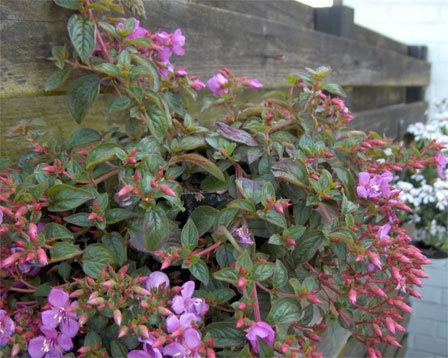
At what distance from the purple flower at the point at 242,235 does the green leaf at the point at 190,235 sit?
0.20ft

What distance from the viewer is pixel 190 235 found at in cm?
78

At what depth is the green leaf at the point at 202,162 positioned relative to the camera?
851 millimetres

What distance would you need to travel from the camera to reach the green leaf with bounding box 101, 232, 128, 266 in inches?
30.8

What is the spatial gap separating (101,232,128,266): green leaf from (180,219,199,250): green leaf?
0.09 m

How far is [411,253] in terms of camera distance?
870 millimetres

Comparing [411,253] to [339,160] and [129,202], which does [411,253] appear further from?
[129,202]

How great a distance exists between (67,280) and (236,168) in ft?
1.05

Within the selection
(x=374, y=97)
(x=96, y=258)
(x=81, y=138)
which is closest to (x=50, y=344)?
(x=96, y=258)

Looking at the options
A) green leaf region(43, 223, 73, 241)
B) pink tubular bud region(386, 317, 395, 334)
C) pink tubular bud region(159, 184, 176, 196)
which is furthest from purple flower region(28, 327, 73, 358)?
pink tubular bud region(386, 317, 395, 334)

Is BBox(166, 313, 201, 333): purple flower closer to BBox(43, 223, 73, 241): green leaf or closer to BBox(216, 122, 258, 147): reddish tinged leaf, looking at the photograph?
BBox(43, 223, 73, 241): green leaf

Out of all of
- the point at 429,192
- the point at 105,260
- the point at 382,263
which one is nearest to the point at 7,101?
the point at 105,260

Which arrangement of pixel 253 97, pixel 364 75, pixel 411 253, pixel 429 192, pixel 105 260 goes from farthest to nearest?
pixel 364 75, pixel 429 192, pixel 253 97, pixel 411 253, pixel 105 260

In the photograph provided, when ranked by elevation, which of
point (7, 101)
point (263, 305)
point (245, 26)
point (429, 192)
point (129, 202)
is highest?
point (245, 26)

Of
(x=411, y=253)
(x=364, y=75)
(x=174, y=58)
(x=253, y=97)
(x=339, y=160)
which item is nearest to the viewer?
(x=411, y=253)
